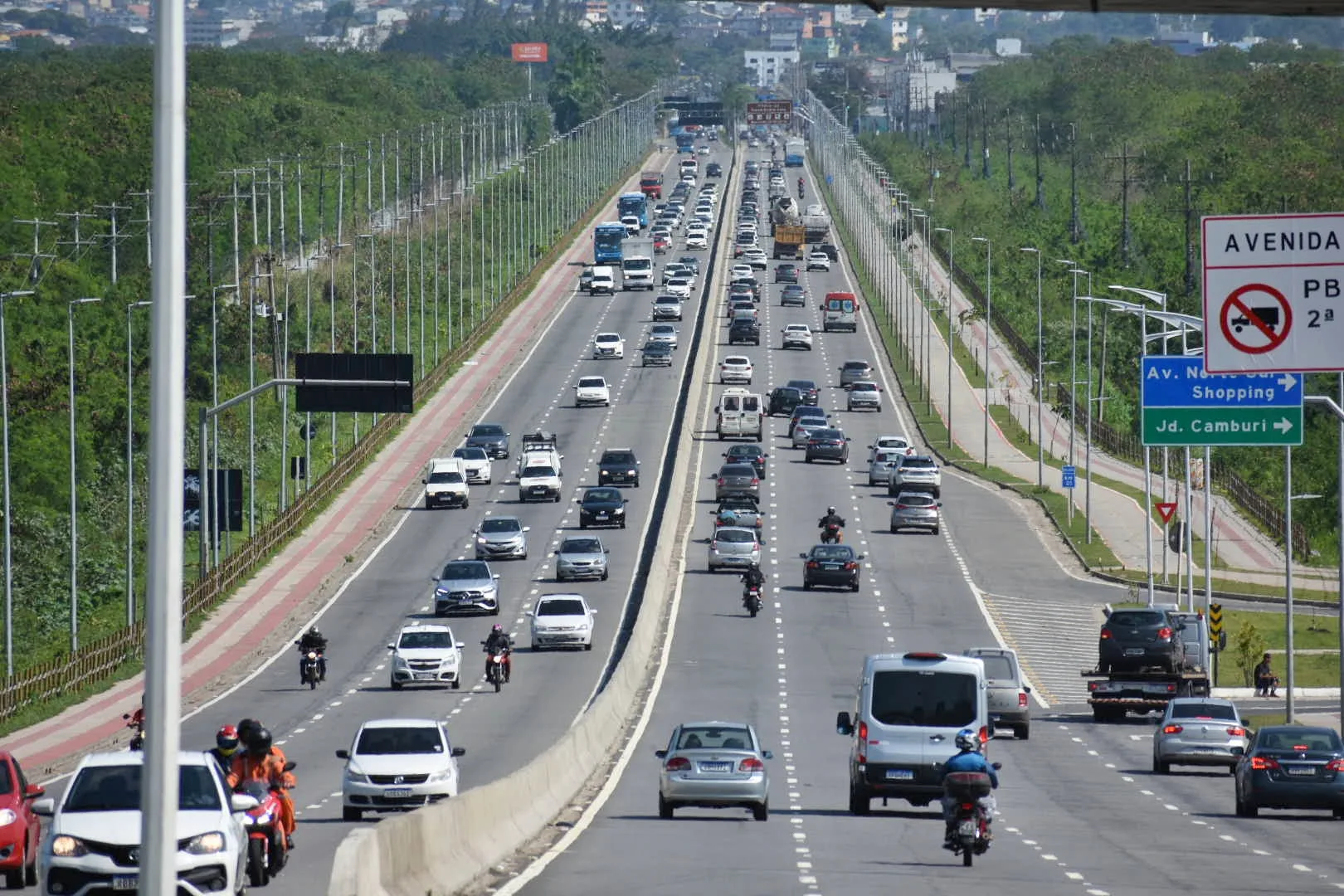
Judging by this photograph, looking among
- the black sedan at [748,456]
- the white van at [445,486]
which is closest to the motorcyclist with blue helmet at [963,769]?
the white van at [445,486]

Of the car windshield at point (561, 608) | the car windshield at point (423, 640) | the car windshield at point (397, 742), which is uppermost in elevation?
the car windshield at point (397, 742)

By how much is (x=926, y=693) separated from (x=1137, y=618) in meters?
21.6

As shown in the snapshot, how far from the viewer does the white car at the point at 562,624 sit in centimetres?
5997

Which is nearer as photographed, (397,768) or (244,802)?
(244,802)

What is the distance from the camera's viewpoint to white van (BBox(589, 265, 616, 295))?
Answer: 152125 mm

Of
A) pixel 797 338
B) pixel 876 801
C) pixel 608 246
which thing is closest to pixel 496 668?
pixel 876 801

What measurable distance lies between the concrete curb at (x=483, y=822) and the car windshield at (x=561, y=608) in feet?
18.9

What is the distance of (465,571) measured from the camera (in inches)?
2594

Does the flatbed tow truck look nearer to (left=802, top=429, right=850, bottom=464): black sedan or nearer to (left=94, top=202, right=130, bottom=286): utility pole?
(left=802, top=429, right=850, bottom=464): black sedan

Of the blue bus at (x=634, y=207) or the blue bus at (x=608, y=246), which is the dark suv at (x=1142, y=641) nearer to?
the blue bus at (x=608, y=246)

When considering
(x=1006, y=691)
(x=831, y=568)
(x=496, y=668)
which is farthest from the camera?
(x=831, y=568)

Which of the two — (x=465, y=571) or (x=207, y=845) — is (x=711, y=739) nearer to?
(x=207, y=845)

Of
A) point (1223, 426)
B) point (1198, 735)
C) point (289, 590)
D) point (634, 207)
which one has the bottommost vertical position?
point (289, 590)

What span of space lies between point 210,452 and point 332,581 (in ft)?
82.3
